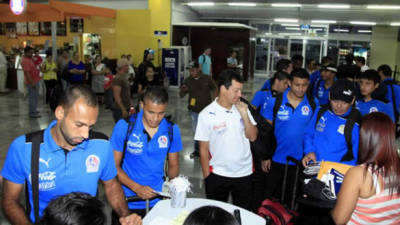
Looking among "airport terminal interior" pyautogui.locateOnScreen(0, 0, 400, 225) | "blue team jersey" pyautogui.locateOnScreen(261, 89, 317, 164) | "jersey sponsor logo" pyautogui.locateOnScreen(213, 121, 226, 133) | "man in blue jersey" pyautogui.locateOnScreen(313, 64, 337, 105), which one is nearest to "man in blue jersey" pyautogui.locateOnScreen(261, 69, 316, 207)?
"blue team jersey" pyautogui.locateOnScreen(261, 89, 317, 164)

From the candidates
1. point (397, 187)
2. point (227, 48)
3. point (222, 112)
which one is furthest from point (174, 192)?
point (227, 48)

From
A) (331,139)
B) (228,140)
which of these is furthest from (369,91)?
(228,140)

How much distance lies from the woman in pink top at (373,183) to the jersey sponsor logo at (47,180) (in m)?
1.51

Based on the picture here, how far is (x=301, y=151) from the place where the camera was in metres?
3.51

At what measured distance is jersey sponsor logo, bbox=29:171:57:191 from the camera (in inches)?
70.1

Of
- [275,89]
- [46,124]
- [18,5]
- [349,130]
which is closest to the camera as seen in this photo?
[349,130]

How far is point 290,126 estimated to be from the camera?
3.49m

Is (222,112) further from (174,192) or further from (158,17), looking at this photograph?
(158,17)

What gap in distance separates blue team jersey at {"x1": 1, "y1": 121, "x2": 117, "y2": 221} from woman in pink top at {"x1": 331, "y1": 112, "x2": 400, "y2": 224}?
1.35 metres

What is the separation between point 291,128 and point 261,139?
444 mm

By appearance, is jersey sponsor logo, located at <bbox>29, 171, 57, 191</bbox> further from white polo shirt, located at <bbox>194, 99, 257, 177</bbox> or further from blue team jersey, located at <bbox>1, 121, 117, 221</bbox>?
white polo shirt, located at <bbox>194, 99, 257, 177</bbox>

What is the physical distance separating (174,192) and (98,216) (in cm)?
95

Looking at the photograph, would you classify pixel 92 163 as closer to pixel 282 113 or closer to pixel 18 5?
pixel 282 113

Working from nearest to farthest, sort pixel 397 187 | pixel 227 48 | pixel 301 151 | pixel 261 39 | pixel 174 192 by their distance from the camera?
pixel 397 187
pixel 174 192
pixel 301 151
pixel 227 48
pixel 261 39
